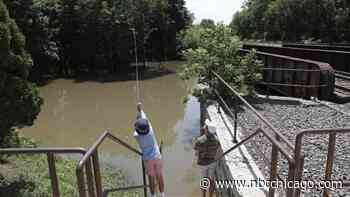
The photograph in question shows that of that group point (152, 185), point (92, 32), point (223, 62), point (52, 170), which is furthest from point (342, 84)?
point (92, 32)

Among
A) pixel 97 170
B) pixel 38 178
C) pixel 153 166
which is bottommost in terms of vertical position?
pixel 38 178

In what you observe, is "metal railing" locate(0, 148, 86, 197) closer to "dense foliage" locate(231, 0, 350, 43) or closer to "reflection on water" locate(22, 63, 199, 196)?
"reflection on water" locate(22, 63, 199, 196)

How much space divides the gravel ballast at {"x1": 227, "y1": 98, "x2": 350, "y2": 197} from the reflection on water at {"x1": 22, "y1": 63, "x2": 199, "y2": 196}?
6.13ft

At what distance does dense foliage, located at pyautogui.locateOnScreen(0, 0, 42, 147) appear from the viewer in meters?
5.82

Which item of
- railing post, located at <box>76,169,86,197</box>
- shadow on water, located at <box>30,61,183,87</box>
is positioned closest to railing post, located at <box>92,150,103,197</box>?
railing post, located at <box>76,169,86,197</box>

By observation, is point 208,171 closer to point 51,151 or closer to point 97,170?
point 97,170

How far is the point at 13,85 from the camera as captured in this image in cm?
601

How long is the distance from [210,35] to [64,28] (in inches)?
766

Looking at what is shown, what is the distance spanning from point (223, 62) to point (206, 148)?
6.45 meters

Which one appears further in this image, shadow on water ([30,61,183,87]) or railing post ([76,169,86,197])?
shadow on water ([30,61,183,87])

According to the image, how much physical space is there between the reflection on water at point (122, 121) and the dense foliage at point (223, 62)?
2.22m

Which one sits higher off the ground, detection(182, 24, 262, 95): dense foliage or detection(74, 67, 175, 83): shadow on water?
detection(182, 24, 262, 95): dense foliage

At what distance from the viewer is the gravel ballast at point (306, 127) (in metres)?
5.12

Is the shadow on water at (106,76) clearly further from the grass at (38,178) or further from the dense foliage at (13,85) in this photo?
the dense foliage at (13,85)
